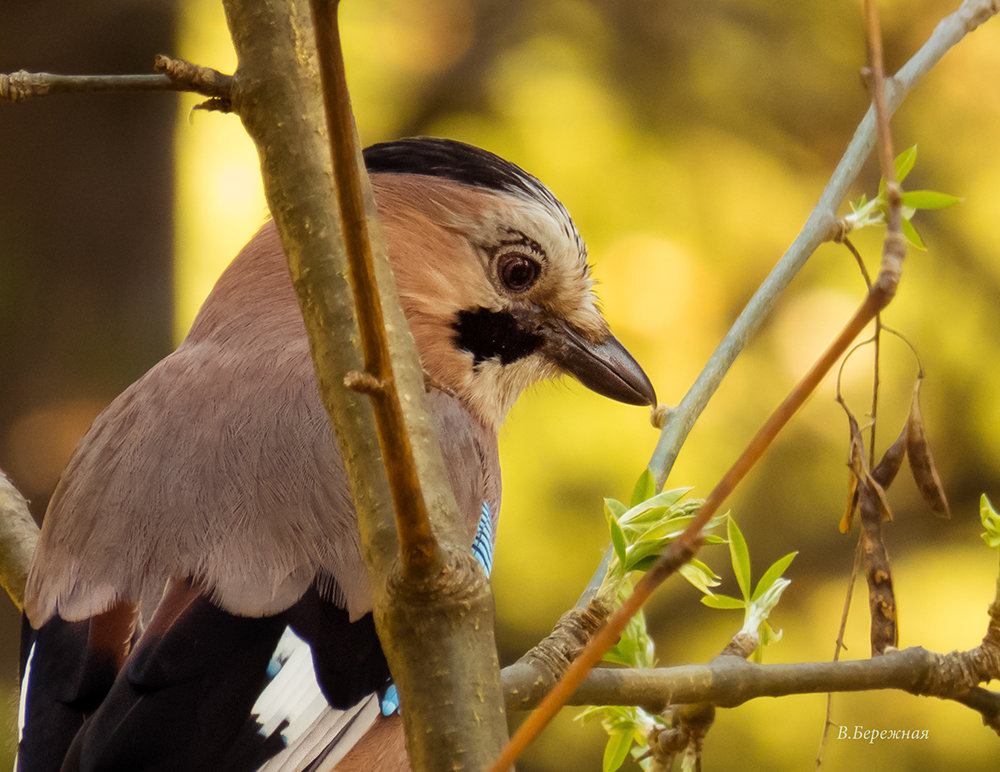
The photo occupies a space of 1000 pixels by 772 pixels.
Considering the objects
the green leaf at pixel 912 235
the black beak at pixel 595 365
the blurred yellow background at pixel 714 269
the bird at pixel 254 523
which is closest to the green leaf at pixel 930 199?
the green leaf at pixel 912 235

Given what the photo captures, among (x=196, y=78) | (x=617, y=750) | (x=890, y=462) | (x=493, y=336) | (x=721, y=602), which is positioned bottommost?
(x=617, y=750)

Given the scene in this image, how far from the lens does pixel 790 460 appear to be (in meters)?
2.47

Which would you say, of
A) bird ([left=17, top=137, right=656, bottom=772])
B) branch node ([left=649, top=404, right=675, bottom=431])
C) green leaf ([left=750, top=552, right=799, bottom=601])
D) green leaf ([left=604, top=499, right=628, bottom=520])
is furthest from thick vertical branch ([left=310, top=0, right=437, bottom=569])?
branch node ([left=649, top=404, right=675, bottom=431])

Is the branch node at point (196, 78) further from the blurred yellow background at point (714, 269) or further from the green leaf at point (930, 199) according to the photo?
the blurred yellow background at point (714, 269)

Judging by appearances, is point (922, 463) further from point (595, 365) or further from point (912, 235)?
point (595, 365)

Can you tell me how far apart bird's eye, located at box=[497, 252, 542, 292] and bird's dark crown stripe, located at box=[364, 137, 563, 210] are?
0.08 m

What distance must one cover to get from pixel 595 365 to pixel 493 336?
147mm

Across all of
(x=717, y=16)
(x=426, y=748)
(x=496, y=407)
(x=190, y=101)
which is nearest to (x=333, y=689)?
(x=426, y=748)

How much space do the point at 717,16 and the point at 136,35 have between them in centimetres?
127

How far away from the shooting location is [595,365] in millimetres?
1445

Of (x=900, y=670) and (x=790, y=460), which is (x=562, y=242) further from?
(x=790, y=460)

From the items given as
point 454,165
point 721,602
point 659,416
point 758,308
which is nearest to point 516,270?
point 454,165

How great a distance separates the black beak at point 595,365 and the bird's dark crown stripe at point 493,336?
26mm

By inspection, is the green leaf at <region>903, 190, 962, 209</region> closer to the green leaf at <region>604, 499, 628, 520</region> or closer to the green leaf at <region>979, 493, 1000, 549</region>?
the green leaf at <region>979, 493, 1000, 549</region>
